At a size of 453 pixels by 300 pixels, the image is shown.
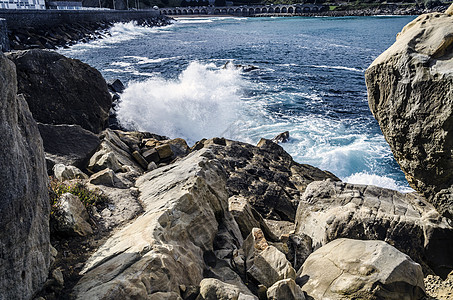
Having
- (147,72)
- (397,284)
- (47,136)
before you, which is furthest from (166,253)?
(147,72)

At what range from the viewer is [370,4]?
12456 centimetres

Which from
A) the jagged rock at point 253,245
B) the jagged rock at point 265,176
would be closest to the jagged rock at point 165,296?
the jagged rock at point 253,245

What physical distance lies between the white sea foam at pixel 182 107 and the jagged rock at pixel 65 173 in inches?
358

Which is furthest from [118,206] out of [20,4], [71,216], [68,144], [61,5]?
[61,5]

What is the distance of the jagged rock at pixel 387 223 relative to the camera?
6.53m

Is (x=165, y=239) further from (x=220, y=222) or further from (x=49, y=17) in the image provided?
(x=49, y=17)

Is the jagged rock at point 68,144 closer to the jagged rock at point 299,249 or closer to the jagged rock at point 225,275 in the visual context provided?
the jagged rock at point 225,275

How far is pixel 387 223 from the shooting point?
6711mm

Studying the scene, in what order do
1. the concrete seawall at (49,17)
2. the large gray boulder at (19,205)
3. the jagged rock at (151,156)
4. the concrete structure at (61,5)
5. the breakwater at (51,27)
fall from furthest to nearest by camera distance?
the concrete structure at (61,5) < the concrete seawall at (49,17) < the breakwater at (51,27) < the jagged rock at (151,156) < the large gray boulder at (19,205)

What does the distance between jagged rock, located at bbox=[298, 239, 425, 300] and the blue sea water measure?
9202mm

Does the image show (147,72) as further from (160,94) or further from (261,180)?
(261,180)

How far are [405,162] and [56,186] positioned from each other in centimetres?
614

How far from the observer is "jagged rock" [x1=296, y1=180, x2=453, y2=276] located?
6.53m

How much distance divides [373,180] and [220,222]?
Result: 9.59 metres
